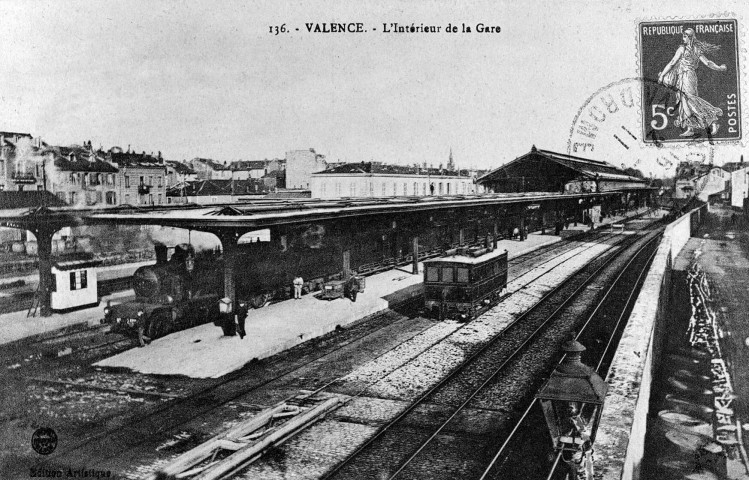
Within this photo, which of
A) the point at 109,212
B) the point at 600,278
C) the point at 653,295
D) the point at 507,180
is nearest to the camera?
the point at 653,295

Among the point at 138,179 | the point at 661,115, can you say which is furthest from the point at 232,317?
the point at 138,179

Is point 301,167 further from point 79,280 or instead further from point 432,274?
point 432,274

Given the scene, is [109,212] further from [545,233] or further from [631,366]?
[545,233]

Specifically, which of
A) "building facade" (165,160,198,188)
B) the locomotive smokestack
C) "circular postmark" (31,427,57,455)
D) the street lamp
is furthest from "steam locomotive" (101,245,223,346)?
"building facade" (165,160,198,188)

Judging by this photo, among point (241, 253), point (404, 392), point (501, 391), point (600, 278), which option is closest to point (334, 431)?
point (404, 392)

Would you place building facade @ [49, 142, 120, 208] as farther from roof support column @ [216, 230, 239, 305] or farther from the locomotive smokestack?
roof support column @ [216, 230, 239, 305]

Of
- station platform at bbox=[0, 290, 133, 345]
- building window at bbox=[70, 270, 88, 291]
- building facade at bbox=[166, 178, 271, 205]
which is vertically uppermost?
building facade at bbox=[166, 178, 271, 205]

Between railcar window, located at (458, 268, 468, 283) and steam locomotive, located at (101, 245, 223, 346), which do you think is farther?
railcar window, located at (458, 268, 468, 283)
